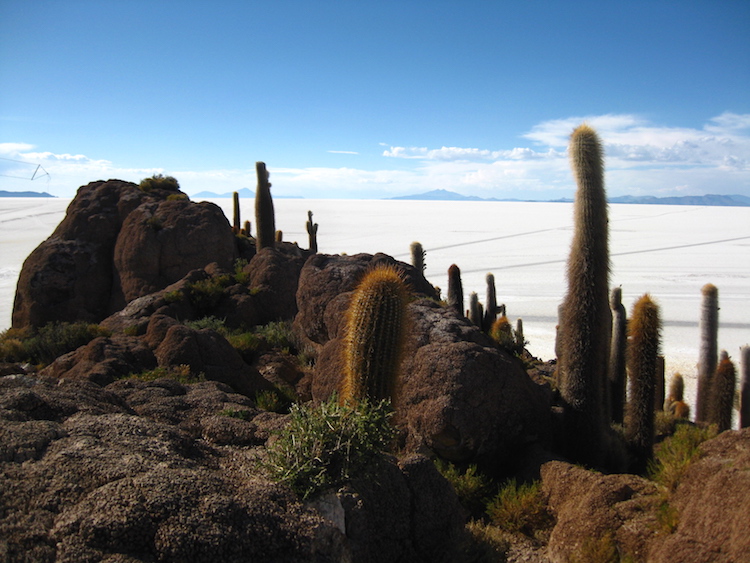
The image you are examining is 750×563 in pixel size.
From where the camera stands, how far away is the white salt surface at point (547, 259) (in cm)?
2214

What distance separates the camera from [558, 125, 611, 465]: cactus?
6.70 meters

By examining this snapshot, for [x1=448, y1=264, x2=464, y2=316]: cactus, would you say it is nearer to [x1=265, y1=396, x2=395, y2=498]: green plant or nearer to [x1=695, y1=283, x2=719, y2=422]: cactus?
[x1=695, y1=283, x2=719, y2=422]: cactus

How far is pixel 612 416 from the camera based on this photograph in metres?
8.54

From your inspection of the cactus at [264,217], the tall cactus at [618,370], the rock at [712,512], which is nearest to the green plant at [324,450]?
the rock at [712,512]

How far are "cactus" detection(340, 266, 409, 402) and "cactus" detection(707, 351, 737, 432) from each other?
7.05 metres

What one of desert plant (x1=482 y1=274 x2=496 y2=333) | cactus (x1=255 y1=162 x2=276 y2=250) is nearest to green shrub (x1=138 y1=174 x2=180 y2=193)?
cactus (x1=255 y1=162 x2=276 y2=250)

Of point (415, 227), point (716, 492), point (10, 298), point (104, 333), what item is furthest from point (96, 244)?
point (415, 227)

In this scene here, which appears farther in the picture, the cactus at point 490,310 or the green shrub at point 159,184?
the green shrub at point 159,184

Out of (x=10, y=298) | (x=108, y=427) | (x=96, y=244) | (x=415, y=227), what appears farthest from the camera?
(x=415, y=227)

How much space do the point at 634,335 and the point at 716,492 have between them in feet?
13.1

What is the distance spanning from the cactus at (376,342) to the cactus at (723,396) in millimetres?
7051

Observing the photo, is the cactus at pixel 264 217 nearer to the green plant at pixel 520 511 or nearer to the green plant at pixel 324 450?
the green plant at pixel 520 511

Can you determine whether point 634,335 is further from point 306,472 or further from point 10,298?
point 10,298

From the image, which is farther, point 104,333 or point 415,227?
point 415,227
